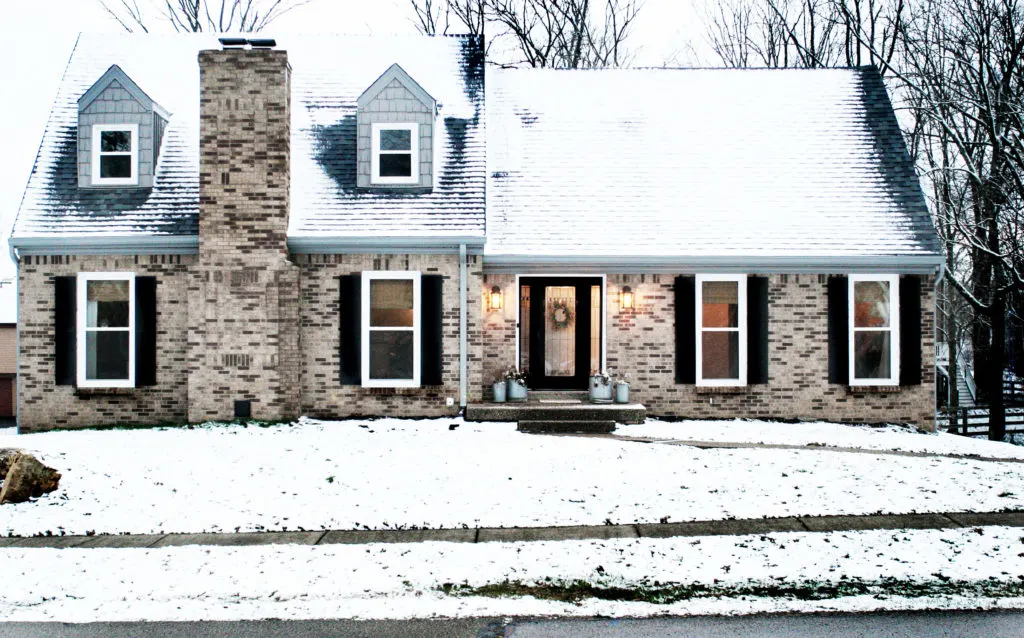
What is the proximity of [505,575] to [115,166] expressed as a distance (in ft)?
38.8

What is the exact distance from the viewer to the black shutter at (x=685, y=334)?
14.6 metres

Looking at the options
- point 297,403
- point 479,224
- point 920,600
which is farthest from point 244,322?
point 920,600

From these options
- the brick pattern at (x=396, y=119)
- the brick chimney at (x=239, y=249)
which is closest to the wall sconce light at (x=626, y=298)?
the brick pattern at (x=396, y=119)

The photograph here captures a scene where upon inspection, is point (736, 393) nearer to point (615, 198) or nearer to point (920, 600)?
point (615, 198)

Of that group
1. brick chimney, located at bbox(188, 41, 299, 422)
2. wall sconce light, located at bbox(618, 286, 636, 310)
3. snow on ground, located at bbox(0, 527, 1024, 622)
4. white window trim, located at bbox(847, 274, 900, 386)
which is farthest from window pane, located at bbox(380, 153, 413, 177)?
snow on ground, located at bbox(0, 527, 1024, 622)

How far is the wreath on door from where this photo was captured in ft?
49.9

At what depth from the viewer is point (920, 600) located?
607cm

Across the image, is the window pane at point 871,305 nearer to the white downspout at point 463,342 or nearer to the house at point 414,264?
A: the house at point 414,264

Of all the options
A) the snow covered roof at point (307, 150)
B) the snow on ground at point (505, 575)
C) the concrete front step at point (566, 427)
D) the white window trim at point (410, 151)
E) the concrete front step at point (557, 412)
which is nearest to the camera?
the snow on ground at point (505, 575)

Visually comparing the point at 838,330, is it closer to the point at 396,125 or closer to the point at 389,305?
the point at 389,305

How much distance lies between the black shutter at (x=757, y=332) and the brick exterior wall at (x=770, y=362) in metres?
0.16

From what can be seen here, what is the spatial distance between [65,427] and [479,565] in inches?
405

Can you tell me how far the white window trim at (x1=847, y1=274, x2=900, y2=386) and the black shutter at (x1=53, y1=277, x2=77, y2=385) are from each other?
13171mm

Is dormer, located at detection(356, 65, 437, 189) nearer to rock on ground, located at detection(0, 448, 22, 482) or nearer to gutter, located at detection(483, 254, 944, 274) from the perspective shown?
gutter, located at detection(483, 254, 944, 274)
